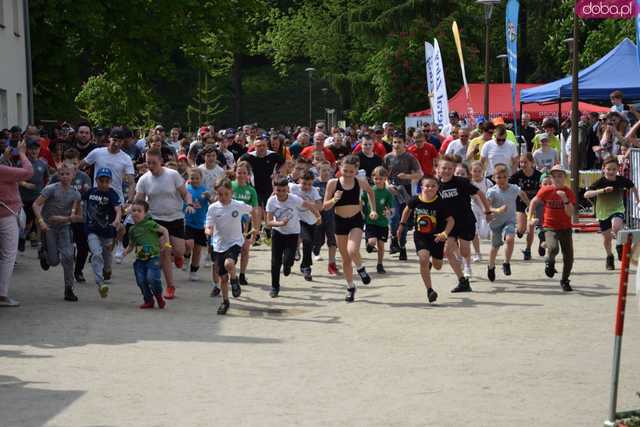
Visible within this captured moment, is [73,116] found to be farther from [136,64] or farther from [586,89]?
[586,89]

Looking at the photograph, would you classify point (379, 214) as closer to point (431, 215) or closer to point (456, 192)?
point (456, 192)

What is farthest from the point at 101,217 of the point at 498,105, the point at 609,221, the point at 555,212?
the point at 498,105

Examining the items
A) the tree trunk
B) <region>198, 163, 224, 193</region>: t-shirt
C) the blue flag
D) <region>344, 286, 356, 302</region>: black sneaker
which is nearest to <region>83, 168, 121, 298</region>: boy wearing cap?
<region>198, 163, 224, 193</region>: t-shirt

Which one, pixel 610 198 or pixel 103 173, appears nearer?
pixel 103 173

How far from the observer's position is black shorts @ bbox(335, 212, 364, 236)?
1486 centimetres

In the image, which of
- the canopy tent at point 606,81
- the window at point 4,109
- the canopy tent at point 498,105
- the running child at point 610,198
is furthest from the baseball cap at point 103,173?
the canopy tent at point 498,105

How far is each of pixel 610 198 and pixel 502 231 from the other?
1541mm

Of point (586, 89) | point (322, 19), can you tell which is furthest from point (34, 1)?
point (322, 19)

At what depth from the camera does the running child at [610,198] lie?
16531 mm

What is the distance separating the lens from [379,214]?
17500 mm

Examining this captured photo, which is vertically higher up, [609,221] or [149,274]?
[609,221]

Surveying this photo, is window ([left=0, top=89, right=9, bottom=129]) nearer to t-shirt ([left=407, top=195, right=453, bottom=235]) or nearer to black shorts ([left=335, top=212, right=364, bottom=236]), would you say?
black shorts ([left=335, top=212, right=364, bottom=236])

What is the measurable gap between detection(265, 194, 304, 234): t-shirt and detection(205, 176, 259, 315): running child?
100 cm

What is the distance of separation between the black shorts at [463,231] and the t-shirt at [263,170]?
490cm
